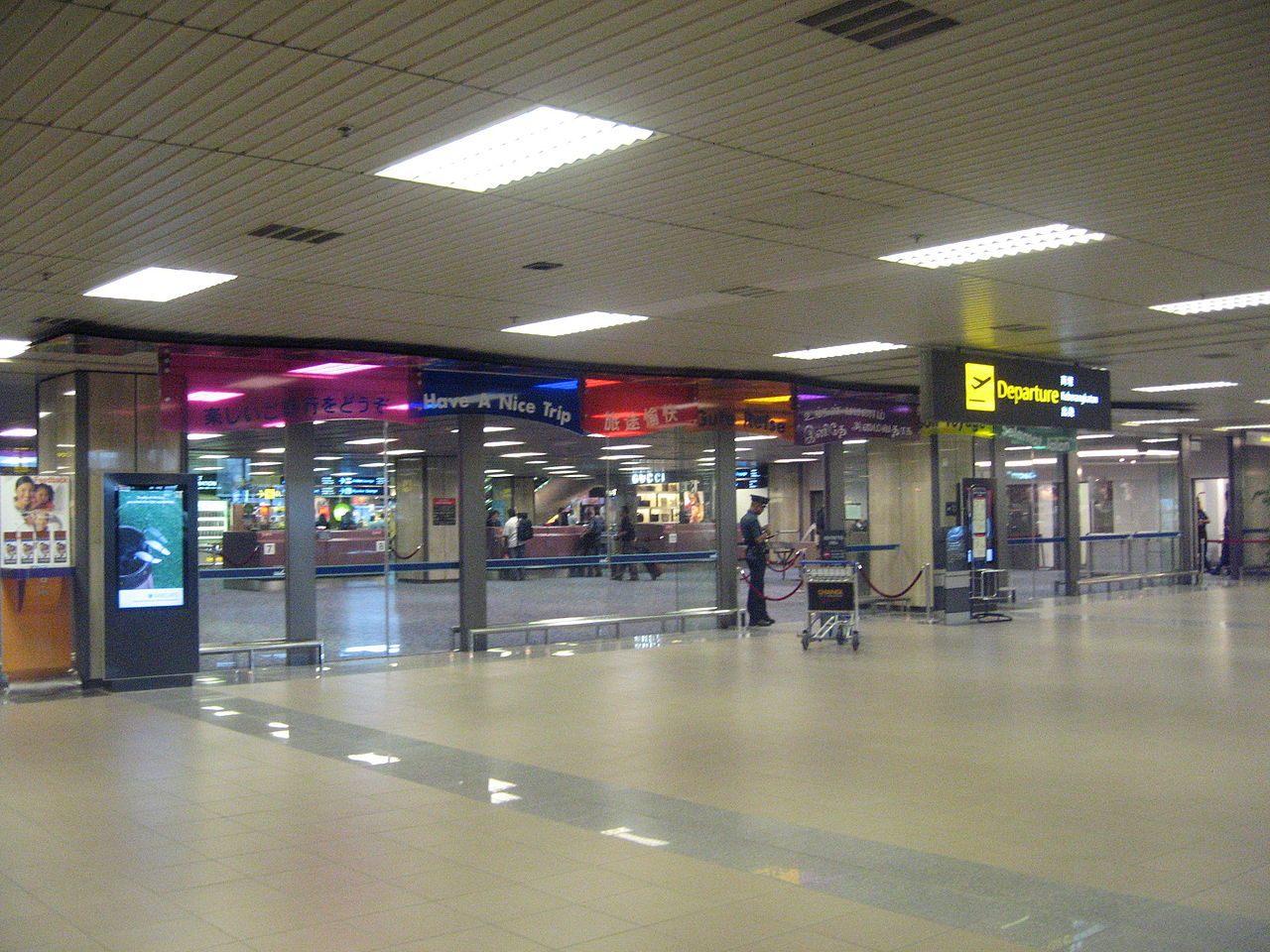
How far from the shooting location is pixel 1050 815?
233 inches

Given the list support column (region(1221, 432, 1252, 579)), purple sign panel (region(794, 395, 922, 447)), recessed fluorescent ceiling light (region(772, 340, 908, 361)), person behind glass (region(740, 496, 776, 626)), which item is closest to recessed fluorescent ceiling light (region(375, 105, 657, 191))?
recessed fluorescent ceiling light (region(772, 340, 908, 361))

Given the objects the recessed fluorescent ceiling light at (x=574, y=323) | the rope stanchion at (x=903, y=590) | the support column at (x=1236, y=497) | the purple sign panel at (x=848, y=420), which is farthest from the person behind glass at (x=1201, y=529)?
the recessed fluorescent ceiling light at (x=574, y=323)

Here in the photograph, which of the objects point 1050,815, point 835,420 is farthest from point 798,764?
point 835,420

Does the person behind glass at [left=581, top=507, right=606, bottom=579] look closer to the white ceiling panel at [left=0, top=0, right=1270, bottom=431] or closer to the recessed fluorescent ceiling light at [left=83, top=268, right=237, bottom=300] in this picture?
the white ceiling panel at [left=0, top=0, right=1270, bottom=431]

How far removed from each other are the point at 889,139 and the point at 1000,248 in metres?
2.94

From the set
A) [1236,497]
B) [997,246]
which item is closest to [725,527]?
[997,246]

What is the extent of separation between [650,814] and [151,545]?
6.67 meters

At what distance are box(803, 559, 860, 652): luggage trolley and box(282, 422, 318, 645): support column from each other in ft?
18.0

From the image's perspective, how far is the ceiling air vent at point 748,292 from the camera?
9.45m

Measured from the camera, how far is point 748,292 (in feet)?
31.6

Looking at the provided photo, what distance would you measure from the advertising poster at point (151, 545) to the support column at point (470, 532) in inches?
128

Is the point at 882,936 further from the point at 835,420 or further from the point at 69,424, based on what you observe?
the point at 835,420

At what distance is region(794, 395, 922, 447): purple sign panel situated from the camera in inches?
627

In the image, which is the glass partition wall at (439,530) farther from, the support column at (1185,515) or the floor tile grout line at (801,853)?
the support column at (1185,515)
